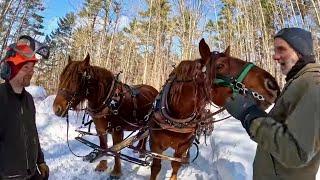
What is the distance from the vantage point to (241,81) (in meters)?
2.94

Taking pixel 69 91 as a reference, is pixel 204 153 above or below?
below

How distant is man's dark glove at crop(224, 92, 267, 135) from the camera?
1865 millimetres

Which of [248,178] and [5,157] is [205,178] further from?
[5,157]

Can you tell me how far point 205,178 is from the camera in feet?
18.9

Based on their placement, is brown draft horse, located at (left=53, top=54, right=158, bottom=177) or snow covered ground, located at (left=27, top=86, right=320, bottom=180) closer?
snow covered ground, located at (left=27, top=86, right=320, bottom=180)

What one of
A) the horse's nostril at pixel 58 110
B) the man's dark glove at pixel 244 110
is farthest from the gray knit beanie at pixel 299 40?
the horse's nostril at pixel 58 110

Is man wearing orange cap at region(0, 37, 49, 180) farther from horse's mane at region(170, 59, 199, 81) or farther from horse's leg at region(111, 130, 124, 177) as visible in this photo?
horse's leg at region(111, 130, 124, 177)

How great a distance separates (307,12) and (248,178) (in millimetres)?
19190

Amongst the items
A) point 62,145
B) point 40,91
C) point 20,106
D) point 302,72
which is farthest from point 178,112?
point 40,91

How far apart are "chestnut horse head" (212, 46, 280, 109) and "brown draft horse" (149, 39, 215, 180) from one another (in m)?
0.13

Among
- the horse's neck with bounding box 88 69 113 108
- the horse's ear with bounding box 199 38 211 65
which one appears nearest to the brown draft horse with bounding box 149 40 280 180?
the horse's ear with bounding box 199 38 211 65

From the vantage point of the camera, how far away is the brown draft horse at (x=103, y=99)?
5242 mm

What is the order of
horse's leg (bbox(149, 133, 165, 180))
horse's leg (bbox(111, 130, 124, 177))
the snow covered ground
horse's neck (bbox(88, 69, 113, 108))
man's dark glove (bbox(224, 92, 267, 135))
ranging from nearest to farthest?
1. man's dark glove (bbox(224, 92, 267, 135))
2. horse's leg (bbox(149, 133, 165, 180))
3. the snow covered ground
4. horse's neck (bbox(88, 69, 113, 108))
5. horse's leg (bbox(111, 130, 124, 177))

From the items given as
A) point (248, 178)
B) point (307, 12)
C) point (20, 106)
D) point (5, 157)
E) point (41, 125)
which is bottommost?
point (41, 125)
